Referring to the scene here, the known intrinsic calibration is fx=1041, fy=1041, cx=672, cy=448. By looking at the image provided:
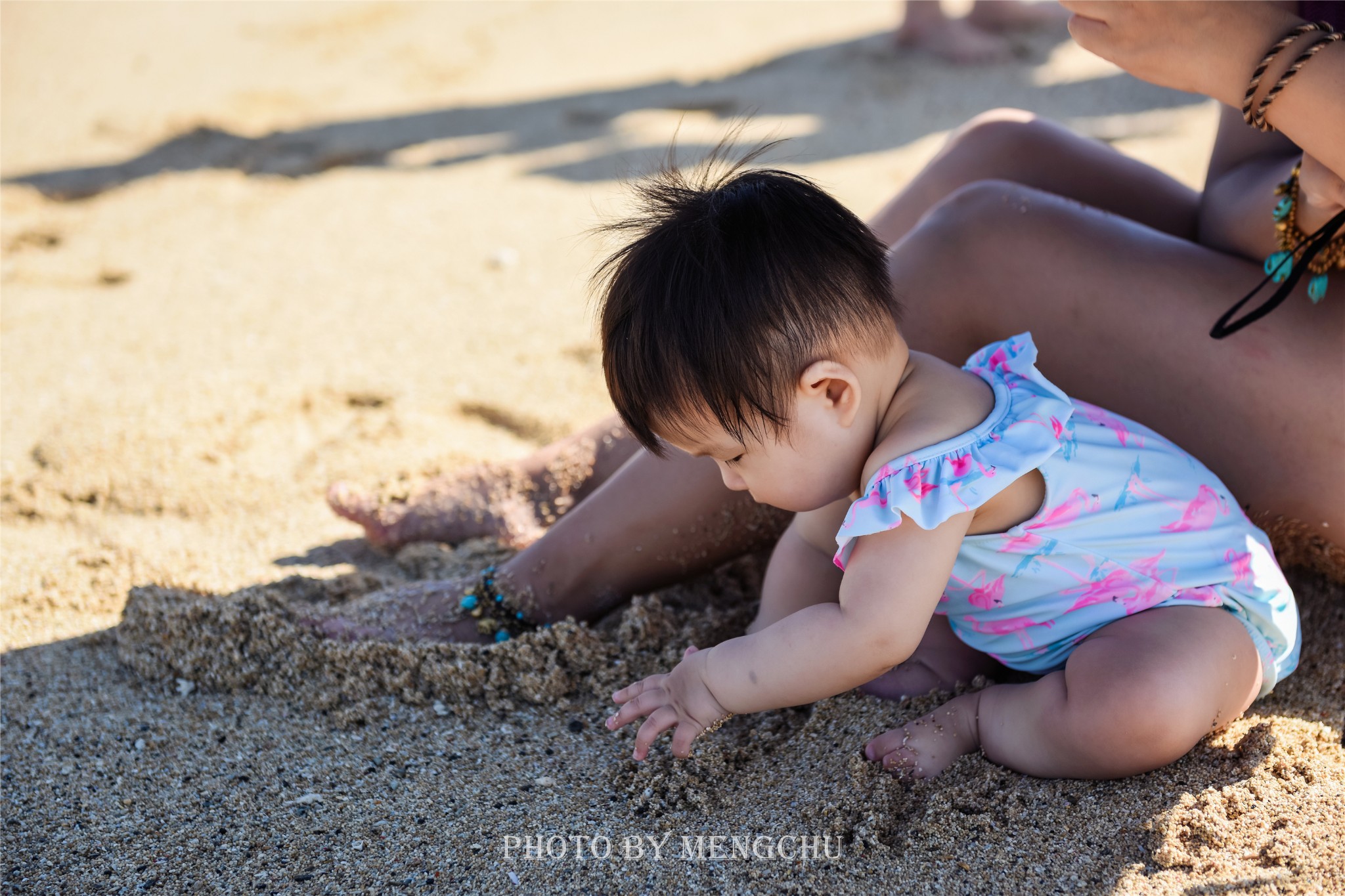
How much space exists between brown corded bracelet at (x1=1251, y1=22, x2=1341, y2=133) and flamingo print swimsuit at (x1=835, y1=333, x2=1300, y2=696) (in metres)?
0.36

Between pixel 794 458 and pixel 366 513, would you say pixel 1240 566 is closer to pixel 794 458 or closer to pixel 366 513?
pixel 794 458

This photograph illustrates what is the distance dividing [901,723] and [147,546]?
1277mm

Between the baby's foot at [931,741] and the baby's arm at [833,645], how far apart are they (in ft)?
0.46

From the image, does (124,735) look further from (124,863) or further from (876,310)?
(876,310)

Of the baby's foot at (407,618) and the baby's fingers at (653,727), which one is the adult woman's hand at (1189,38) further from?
the baby's foot at (407,618)

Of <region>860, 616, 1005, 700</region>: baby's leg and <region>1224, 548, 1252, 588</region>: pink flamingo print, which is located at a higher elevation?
<region>1224, 548, 1252, 588</region>: pink flamingo print

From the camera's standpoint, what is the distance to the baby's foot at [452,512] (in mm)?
1831

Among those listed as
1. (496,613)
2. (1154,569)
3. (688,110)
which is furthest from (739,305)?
(688,110)

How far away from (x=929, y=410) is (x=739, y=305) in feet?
0.83

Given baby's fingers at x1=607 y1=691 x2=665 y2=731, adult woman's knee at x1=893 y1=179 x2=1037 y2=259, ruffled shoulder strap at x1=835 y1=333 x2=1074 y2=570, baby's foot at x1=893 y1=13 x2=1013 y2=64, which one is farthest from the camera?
baby's foot at x1=893 y1=13 x2=1013 y2=64

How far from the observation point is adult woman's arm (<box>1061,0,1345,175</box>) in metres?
1.10

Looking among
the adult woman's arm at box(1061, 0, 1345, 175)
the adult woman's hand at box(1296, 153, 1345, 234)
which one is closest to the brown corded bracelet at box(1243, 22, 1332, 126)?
the adult woman's arm at box(1061, 0, 1345, 175)

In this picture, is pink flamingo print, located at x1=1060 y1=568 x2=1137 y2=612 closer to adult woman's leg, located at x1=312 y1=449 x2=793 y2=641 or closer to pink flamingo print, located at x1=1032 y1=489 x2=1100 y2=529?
pink flamingo print, located at x1=1032 y1=489 x2=1100 y2=529

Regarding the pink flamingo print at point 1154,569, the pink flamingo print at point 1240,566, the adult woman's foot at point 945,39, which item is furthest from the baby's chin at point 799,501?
the adult woman's foot at point 945,39
